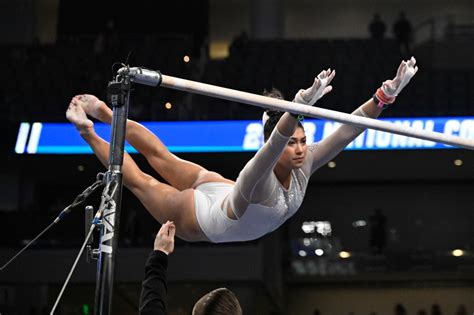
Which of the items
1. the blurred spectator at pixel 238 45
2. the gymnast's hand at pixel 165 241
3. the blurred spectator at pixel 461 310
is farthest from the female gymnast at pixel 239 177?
the blurred spectator at pixel 238 45

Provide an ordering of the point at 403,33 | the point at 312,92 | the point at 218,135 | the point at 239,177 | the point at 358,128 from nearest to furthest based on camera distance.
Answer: the point at 312,92 < the point at 239,177 < the point at 358,128 < the point at 218,135 < the point at 403,33

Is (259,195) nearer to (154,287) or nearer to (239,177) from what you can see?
(239,177)

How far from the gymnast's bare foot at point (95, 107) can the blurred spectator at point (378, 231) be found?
918 centimetres

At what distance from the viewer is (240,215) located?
12.8ft

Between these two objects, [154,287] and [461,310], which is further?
[461,310]

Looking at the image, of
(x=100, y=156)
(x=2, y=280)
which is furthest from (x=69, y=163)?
(x=100, y=156)

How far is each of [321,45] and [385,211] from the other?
296 centimetres

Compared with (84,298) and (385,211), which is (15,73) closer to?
(84,298)

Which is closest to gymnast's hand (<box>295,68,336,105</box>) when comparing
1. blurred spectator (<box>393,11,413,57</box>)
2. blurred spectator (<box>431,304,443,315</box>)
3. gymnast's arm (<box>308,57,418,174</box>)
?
gymnast's arm (<box>308,57,418,174</box>)

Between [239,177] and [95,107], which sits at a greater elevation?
[95,107]

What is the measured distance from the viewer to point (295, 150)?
12.8 feet

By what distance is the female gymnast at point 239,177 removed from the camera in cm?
375

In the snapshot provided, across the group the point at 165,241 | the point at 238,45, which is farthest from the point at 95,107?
the point at 238,45

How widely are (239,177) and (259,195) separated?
0.45 feet
